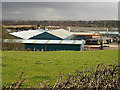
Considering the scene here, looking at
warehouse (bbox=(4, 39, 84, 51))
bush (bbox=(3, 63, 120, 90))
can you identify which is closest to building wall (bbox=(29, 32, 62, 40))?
warehouse (bbox=(4, 39, 84, 51))

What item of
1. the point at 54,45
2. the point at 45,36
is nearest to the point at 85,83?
the point at 54,45

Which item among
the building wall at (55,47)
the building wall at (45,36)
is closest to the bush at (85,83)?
the building wall at (55,47)

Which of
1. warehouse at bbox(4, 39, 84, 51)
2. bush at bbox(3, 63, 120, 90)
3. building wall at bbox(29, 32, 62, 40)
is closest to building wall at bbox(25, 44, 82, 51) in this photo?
warehouse at bbox(4, 39, 84, 51)

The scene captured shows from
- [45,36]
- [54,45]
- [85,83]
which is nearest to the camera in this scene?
[85,83]

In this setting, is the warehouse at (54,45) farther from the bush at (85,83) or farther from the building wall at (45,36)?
the bush at (85,83)

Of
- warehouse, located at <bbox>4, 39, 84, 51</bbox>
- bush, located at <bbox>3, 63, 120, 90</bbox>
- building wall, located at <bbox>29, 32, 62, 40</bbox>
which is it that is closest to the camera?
bush, located at <bbox>3, 63, 120, 90</bbox>

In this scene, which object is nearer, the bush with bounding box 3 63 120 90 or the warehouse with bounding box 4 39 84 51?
the bush with bounding box 3 63 120 90

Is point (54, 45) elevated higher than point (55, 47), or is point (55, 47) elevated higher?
point (54, 45)

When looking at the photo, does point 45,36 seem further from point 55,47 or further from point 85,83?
point 85,83

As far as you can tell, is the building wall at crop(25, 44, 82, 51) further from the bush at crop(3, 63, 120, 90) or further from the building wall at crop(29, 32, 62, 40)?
the bush at crop(3, 63, 120, 90)

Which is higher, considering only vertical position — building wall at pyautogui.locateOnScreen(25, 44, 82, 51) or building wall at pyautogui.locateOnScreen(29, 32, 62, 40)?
building wall at pyautogui.locateOnScreen(29, 32, 62, 40)

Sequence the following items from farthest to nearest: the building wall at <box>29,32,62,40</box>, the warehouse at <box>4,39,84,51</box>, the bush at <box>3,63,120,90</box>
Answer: the building wall at <box>29,32,62,40</box>
the warehouse at <box>4,39,84,51</box>
the bush at <box>3,63,120,90</box>

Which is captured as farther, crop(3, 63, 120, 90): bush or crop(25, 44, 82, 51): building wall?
crop(25, 44, 82, 51): building wall

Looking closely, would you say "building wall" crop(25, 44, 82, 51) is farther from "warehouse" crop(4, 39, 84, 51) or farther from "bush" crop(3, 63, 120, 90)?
"bush" crop(3, 63, 120, 90)
